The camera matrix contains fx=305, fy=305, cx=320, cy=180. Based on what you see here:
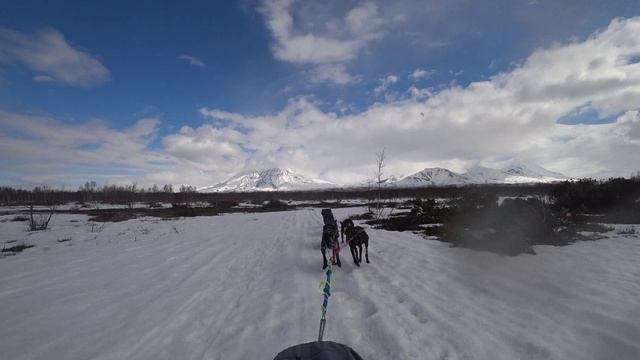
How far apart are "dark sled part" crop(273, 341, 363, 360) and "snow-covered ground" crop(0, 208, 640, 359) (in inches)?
57.1

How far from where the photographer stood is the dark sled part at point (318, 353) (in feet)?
6.87

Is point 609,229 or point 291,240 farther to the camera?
point 291,240

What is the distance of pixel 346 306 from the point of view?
4.86 m

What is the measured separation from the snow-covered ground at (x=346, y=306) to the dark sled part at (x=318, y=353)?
145cm

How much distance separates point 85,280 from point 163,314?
3.50 m

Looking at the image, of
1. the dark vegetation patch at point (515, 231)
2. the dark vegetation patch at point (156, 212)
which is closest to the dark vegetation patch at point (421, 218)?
the dark vegetation patch at point (515, 231)

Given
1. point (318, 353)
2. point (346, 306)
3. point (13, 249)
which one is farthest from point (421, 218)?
point (13, 249)

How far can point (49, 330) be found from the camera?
424cm

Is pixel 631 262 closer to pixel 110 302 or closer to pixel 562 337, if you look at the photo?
pixel 562 337

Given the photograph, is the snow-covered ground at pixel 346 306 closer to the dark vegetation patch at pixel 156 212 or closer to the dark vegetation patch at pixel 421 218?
the dark vegetation patch at pixel 421 218

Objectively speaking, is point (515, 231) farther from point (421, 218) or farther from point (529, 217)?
point (421, 218)

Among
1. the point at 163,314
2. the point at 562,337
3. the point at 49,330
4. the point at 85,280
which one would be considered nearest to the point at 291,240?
the point at 85,280

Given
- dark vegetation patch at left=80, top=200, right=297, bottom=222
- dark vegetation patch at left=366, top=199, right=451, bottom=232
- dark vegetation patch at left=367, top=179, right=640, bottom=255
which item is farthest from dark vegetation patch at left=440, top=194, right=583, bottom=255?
dark vegetation patch at left=80, top=200, right=297, bottom=222

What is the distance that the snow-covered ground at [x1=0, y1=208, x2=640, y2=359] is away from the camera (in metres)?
3.57
